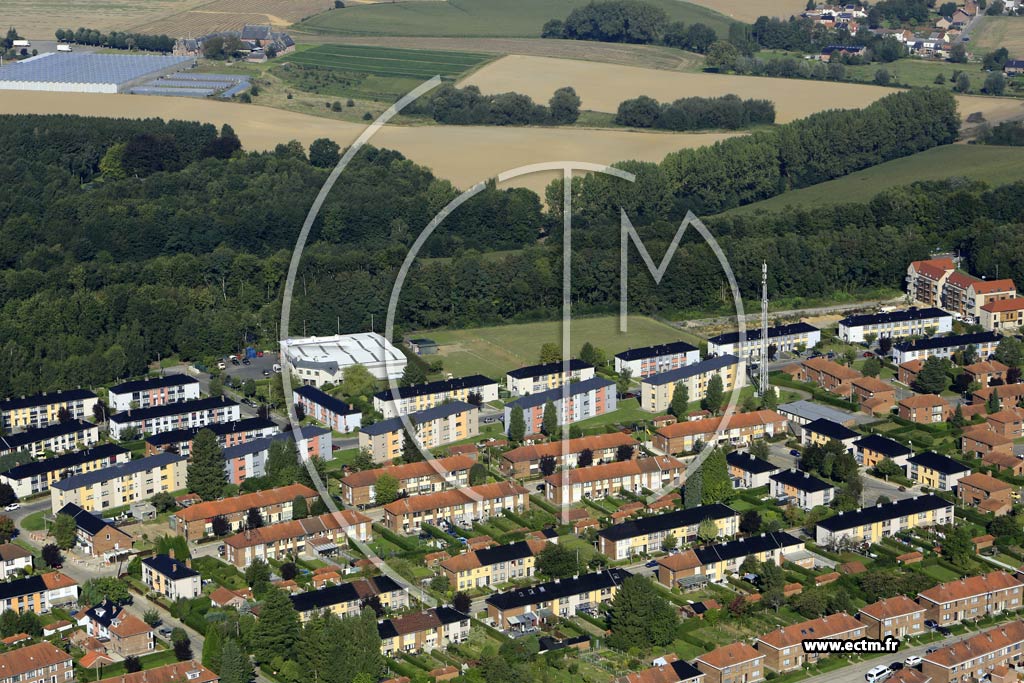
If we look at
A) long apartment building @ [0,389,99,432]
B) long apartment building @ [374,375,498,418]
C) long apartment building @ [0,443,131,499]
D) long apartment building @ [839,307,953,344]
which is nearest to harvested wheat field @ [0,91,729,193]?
long apartment building @ [839,307,953,344]

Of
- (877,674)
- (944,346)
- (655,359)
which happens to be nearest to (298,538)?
(877,674)

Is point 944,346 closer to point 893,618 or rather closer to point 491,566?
point 893,618

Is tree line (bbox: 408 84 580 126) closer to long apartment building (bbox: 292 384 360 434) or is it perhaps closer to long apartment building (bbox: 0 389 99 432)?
long apartment building (bbox: 292 384 360 434)

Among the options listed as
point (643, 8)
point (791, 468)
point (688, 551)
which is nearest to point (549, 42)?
point (643, 8)

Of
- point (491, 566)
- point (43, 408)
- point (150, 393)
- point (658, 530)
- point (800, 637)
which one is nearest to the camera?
point (800, 637)

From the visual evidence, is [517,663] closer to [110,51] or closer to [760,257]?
[760,257]

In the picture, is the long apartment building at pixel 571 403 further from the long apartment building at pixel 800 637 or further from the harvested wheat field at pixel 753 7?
the harvested wheat field at pixel 753 7
